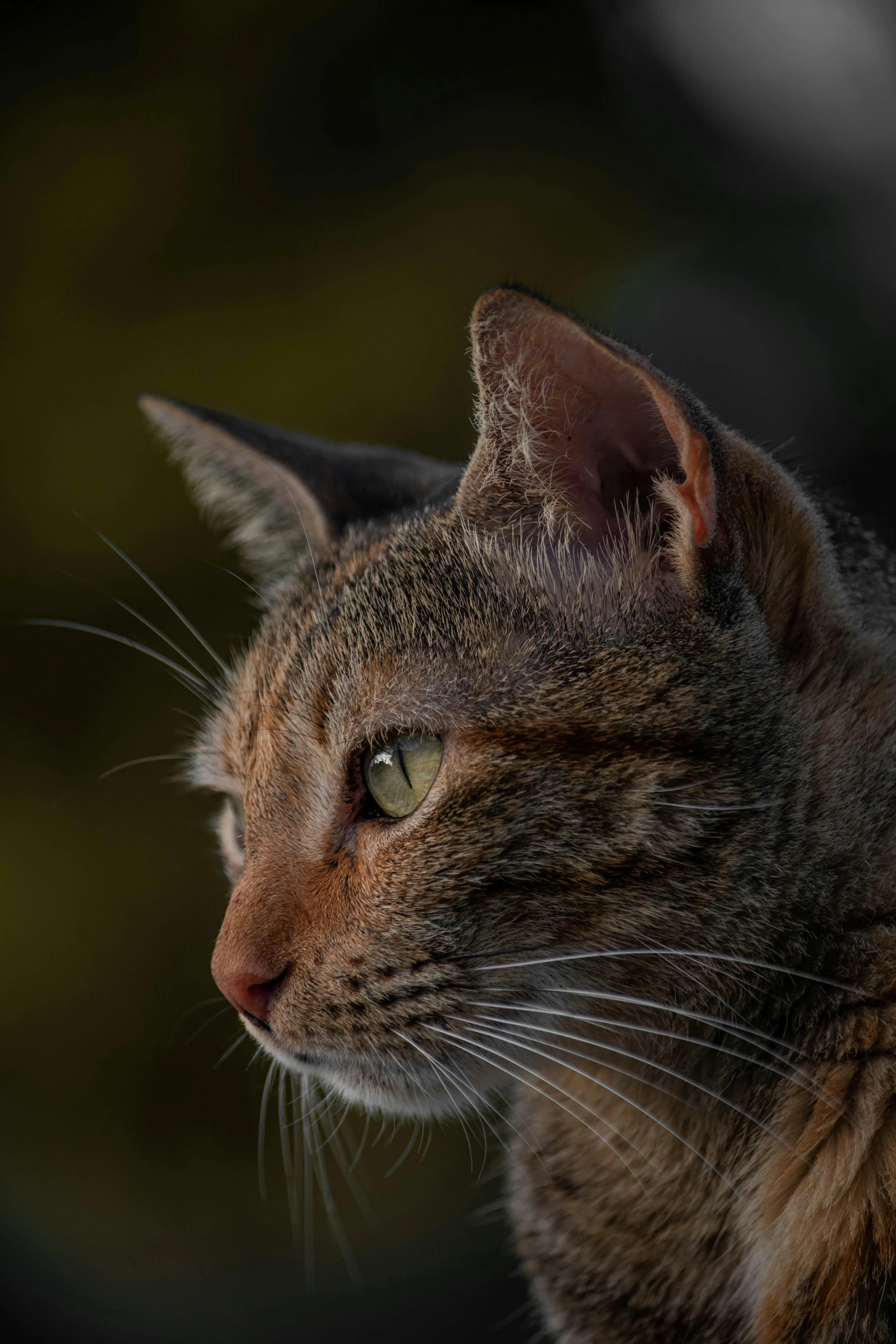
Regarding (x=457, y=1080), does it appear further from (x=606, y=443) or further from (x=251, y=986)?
(x=606, y=443)

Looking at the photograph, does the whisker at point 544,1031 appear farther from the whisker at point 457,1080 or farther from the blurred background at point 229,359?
the blurred background at point 229,359

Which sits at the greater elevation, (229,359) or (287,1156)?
(229,359)

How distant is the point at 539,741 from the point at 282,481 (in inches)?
18.9

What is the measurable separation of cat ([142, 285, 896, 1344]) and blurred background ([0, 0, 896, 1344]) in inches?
17.1

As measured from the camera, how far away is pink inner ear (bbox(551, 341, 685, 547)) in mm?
632

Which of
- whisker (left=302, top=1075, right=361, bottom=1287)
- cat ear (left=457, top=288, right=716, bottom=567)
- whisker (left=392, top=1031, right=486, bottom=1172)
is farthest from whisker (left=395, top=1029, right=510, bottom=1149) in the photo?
cat ear (left=457, top=288, right=716, bottom=567)

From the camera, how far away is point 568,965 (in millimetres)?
694

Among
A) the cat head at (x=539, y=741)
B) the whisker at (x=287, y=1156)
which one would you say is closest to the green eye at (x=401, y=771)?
the cat head at (x=539, y=741)

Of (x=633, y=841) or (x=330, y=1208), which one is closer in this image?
(x=633, y=841)

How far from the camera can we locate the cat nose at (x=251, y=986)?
742 mm

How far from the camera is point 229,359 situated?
1.54 m

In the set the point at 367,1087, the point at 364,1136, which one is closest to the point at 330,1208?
the point at 364,1136

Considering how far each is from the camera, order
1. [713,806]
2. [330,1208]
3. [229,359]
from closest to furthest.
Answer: [713,806], [330,1208], [229,359]

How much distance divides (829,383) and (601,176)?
38cm
